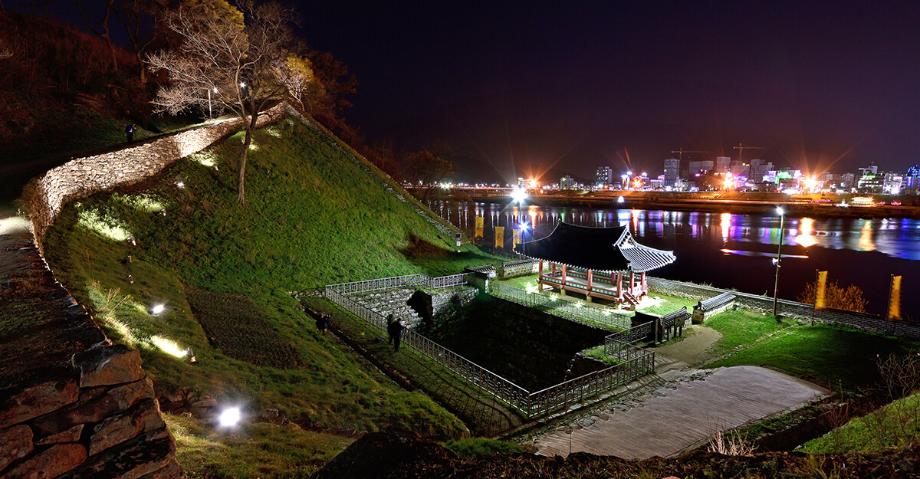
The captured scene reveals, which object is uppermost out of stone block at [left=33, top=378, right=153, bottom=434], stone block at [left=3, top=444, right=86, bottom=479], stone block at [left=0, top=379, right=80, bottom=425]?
stone block at [left=0, top=379, right=80, bottom=425]

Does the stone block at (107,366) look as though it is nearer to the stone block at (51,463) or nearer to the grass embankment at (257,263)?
the stone block at (51,463)

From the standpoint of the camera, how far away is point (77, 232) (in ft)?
60.2

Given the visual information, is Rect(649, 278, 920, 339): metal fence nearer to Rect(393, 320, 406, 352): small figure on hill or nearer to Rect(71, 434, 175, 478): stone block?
Rect(393, 320, 406, 352): small figure on hill

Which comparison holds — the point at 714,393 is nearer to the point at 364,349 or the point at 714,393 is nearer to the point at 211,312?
the point at 364,349

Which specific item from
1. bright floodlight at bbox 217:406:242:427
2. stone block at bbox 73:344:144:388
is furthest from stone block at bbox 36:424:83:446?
bright floodlight at bbox 217:406:242:427

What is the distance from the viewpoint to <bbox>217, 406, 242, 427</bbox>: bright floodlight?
8383mm

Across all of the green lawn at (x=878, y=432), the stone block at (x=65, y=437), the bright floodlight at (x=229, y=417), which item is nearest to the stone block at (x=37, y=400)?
the stone block at (x=65, y=437)

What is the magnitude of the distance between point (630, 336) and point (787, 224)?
8446 centimetres

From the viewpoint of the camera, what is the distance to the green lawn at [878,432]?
23.1 ft

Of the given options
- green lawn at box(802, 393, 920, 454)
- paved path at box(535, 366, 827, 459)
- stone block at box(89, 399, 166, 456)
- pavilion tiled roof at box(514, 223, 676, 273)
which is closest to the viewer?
stone block at box(89, 399, 166, 456)

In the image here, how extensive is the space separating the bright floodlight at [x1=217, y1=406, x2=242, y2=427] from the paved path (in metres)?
6.67

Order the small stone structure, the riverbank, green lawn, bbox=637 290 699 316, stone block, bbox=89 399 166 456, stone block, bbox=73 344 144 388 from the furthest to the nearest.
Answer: the riverbank < green lawn, bbox=637 290 699 316 < the small stone structure < stone block, bbox=73 344 144 388 < stone block, bbox=89 399 166 456

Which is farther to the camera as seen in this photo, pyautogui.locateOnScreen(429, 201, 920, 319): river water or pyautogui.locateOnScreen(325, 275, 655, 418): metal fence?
pyautogui.locateOnScreen(429, 201, 920, 319): river water

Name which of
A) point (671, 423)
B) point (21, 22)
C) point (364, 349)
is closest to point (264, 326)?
point (364, 349)
